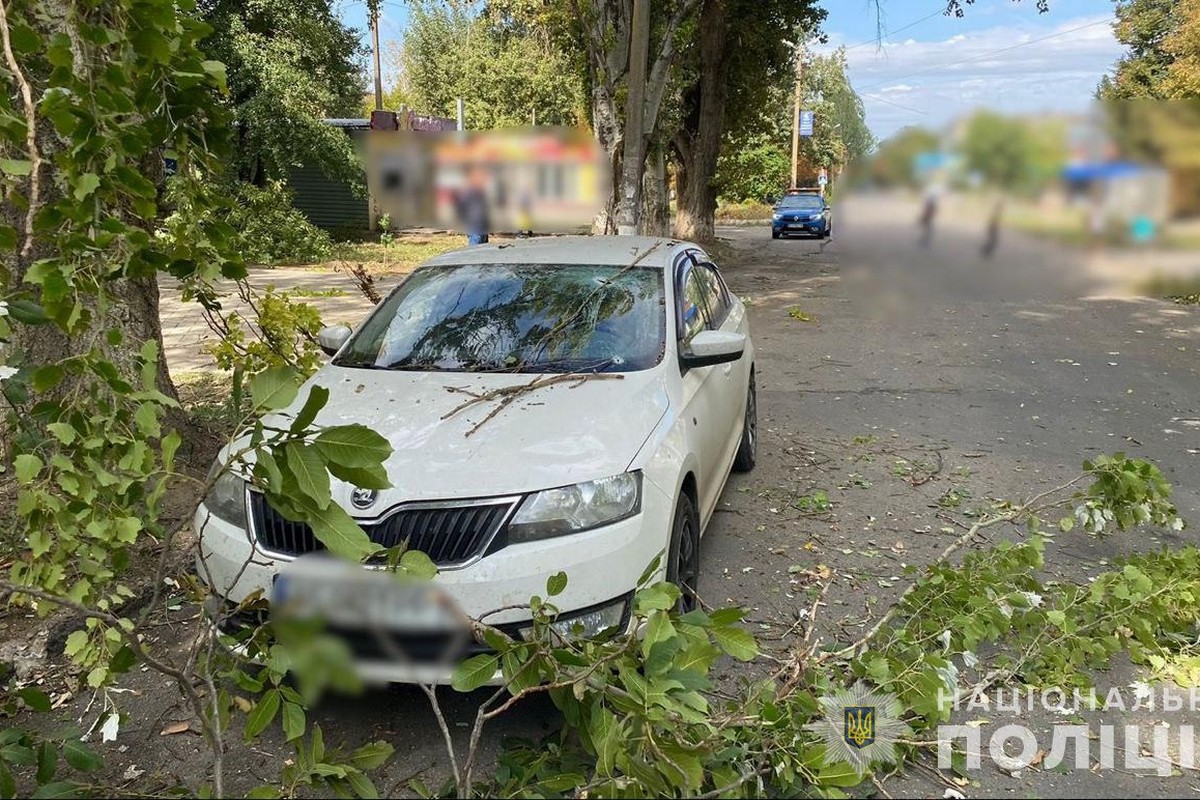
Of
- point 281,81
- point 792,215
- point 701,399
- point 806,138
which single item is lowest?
point 701,399

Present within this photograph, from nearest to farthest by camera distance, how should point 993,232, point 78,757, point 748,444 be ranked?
point 993,232
point 78,757
point 748,444

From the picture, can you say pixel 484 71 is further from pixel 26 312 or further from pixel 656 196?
pixel 26 312

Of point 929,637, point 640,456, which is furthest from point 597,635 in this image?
point 929,637

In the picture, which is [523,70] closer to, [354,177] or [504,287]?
[354,177]

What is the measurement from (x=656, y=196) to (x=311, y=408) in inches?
637

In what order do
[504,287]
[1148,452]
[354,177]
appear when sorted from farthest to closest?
[354,177] < [1148,452] < [504,287]

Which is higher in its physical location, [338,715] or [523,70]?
[523,70]

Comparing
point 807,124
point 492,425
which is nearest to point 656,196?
point 807,124

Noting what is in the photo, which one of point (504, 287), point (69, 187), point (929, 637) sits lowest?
point (929, 637)

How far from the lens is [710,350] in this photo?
4.07 m

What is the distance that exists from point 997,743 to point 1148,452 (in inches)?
167

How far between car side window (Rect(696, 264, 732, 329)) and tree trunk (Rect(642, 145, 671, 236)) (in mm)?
10970

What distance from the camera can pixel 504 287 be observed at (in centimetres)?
452

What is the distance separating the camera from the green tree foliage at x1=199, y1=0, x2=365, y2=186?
1727 centimetres
